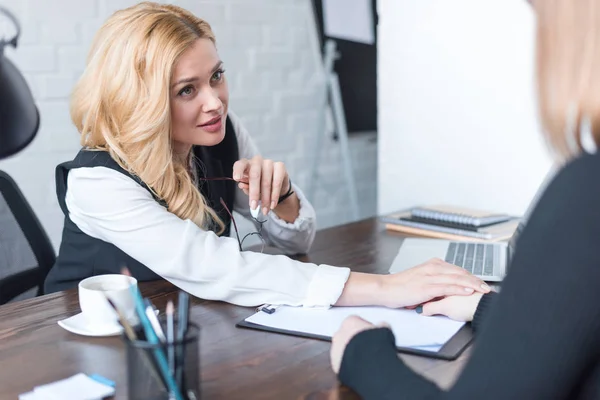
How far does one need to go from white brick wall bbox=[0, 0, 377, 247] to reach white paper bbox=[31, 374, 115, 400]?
1.41 meters

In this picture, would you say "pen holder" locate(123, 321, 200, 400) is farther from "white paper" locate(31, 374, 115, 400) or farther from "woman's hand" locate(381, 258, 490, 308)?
"woman's hand" locate(381, 258, 490, 308)

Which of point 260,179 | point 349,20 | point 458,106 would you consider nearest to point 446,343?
point 260,179

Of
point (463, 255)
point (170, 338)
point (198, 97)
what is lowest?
point (463, 255)

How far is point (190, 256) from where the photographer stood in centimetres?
122

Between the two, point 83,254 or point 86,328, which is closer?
point 86,328

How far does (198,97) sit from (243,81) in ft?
4.58

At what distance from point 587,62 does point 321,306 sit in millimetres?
631

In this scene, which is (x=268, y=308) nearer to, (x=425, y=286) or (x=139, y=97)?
(x=425, y=286)

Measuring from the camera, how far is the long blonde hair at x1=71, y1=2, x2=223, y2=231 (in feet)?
4.49

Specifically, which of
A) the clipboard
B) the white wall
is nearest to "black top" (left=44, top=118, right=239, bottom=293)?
the clipboard

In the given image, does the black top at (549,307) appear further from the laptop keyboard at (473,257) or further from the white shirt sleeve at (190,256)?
the laptop keyboard at (473,257)

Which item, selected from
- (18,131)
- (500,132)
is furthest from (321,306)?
(18,131)

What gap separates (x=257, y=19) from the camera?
286 cm

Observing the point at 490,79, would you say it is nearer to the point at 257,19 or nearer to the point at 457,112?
the point at 457,112
